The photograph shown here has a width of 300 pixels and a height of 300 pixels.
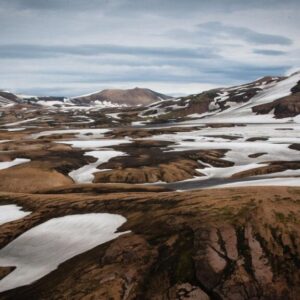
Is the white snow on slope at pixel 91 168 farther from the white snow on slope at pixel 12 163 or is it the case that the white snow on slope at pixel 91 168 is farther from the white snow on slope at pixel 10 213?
the white snow on slope at pixel 10 213

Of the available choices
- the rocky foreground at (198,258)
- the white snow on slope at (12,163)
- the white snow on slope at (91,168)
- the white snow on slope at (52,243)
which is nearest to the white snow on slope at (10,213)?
the white snow on slope at (52,243)

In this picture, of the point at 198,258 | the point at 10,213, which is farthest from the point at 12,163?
the point at 198,258

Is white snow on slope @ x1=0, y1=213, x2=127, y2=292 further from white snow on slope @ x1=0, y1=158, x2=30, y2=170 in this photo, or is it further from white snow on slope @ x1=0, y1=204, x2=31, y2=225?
white snow on slope @ x1=0, y1=158, x2=30, y2=170

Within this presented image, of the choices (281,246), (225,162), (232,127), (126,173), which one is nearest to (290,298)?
(281,246)

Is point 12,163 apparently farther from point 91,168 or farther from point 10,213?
point 10,213

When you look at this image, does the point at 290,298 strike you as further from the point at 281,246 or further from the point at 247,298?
the point at 281,246

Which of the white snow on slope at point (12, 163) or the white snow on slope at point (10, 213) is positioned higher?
the white snow on slope at point (10, 213)

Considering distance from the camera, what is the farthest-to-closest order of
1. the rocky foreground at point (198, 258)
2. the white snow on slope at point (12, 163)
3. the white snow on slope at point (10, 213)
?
1. the white snow on slope at point (12, 163)
2. the white snow on slope at point (10, 213)
3. the rocky foreground at point (198, 258)
